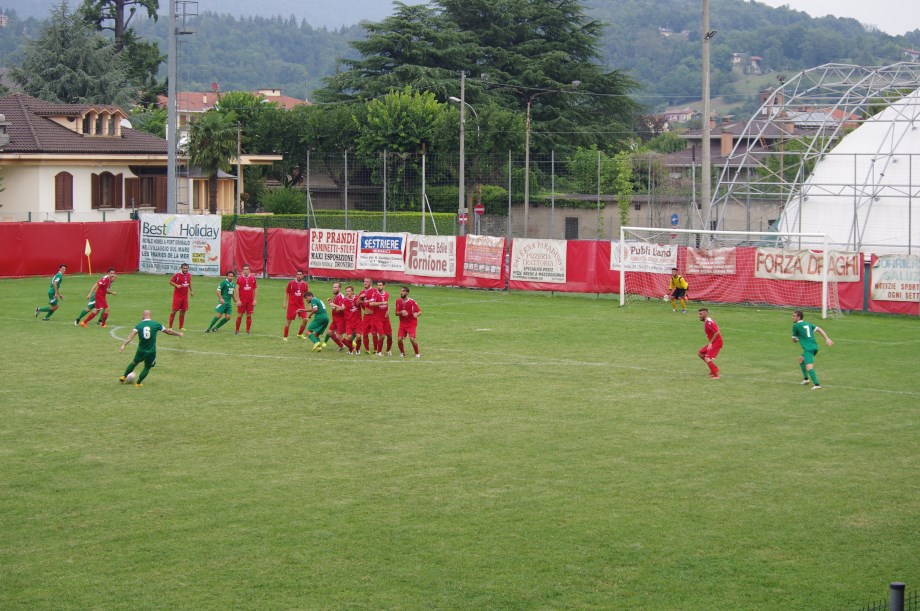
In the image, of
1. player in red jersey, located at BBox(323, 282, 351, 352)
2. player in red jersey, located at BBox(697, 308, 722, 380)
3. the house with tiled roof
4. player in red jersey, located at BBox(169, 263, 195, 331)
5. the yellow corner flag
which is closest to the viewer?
player in red jersey, located at BBox(697, 308, 722, 380)

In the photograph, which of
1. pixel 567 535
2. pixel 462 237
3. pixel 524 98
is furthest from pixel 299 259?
pixel 524 98

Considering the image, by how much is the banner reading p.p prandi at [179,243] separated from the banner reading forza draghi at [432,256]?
912cm

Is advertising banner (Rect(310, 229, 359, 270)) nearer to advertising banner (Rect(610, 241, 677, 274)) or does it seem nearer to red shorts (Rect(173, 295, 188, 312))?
advertising banner (Rect(610, 241, 677, 274))

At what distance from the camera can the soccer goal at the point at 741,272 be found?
1391 inches

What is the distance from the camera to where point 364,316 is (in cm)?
2606

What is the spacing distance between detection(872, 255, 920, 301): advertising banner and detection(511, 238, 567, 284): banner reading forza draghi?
10809 millimetres

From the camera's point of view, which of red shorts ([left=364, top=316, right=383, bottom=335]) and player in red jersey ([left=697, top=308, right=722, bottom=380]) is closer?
player in red jersey ([left=697, top=308, right=722, bottom=380])

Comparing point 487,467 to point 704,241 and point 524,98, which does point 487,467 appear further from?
point 524,98

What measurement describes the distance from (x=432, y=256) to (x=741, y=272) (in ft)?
38.8

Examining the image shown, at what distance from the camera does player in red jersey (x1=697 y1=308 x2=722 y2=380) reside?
22672 mm

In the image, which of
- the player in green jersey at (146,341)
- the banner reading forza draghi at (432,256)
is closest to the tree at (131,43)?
the banner reading forza draghi at (432,256)

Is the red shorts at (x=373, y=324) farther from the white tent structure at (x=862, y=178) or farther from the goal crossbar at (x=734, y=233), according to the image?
the white tent structure at (x=862, y=178)

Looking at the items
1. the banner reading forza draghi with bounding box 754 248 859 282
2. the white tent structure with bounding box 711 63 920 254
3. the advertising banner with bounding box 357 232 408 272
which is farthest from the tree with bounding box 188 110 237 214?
the banner reading forza draghi with bounding box 754 248 859 282

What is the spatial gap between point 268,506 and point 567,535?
3792mm
